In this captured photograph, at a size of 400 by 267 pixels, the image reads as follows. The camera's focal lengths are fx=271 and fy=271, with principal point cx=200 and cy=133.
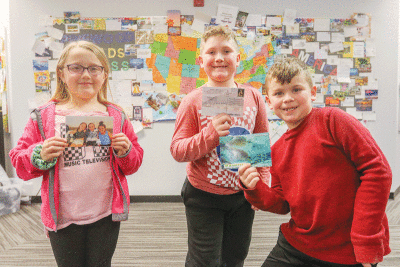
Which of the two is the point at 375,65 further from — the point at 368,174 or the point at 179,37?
the point at 368,174

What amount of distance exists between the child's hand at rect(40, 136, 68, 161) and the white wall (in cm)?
207

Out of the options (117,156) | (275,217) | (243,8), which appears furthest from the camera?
(243,8)

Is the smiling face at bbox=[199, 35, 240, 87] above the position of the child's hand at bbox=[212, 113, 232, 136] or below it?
above

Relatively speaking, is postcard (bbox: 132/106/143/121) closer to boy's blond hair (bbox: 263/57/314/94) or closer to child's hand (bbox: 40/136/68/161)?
child's hand (bbox: 40/136/68/161)

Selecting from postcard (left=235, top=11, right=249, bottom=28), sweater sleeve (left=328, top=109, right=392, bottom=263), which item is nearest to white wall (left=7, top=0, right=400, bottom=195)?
postcard (left=235, top=11, right=249, bottom=28)

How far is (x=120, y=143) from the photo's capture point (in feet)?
3.24

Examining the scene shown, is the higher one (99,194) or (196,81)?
(196,81)

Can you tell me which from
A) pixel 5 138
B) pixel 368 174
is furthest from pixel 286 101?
pixel 5 138

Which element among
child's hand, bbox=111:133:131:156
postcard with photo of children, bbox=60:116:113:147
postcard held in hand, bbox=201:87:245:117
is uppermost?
postcard held in hand, bbox=201:87:245:117

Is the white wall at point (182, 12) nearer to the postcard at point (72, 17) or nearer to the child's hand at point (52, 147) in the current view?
the postcard at point (72, 17)

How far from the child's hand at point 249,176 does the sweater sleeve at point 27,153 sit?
71cm

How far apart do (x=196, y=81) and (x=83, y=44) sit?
1941 millimetres

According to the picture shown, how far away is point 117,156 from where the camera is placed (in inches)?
40.1

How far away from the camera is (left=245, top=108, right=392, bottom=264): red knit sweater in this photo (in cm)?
75
